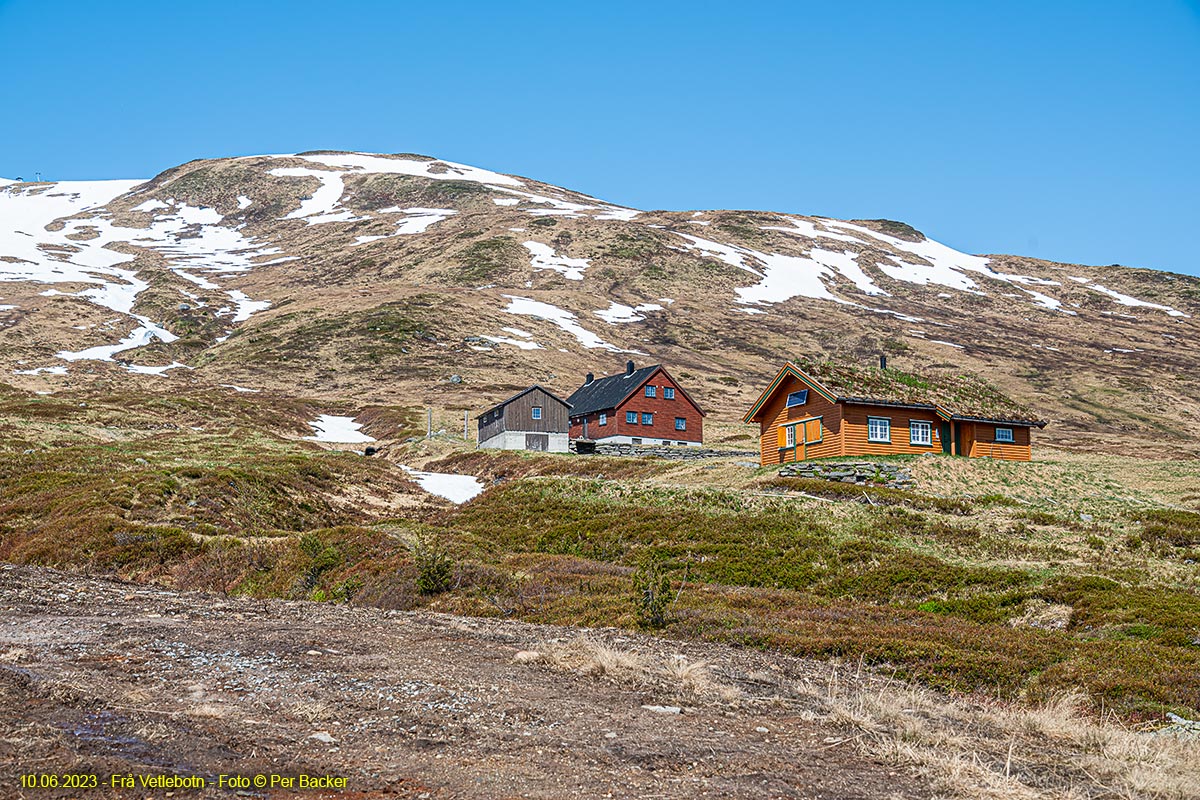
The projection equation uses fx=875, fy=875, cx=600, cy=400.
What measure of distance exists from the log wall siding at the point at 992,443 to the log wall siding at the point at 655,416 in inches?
1192

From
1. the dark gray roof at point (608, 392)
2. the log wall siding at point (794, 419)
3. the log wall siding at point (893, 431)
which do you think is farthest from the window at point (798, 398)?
the dark gray roof at point (608, 392)

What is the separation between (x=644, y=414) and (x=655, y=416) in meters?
1.02

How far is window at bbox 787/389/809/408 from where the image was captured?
1991 inches

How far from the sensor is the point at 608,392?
79938mm

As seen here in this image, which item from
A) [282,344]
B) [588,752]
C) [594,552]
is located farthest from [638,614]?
[282,344]

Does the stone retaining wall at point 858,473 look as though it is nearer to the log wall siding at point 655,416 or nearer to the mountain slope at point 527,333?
the log wall siding at point 655,416

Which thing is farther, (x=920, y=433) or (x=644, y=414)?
(x=644, y=414)

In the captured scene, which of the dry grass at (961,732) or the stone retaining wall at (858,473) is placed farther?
the stone retaining wall at (858,473)

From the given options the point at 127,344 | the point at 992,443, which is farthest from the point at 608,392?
the point at 127,344

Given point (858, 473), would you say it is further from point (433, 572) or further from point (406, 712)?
point (406, 712)

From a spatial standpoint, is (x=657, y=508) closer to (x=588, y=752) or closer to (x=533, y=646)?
(x=533, y=646)

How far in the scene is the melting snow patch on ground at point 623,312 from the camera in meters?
160

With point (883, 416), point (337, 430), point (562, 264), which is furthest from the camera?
point (562, 264)

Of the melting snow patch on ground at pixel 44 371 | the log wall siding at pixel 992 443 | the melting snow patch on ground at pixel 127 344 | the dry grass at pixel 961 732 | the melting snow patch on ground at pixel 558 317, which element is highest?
the melting snow patch on ground at pixel 558 317
